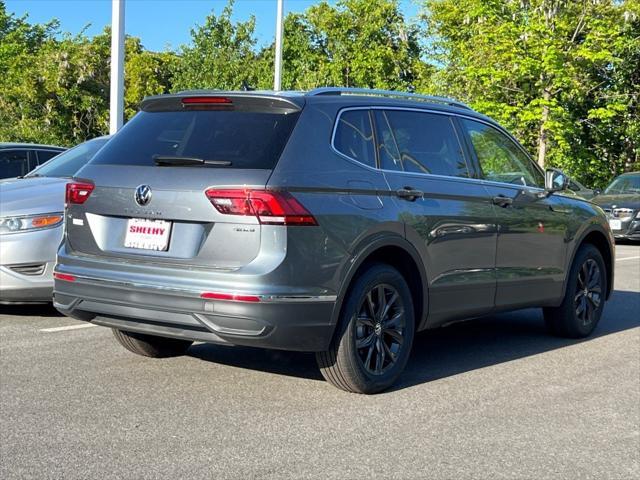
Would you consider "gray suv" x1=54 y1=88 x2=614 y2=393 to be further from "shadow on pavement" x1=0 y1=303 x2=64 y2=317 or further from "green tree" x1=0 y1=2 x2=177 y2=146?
"green tree" x1=0 y1=2 x2=177 y2=146

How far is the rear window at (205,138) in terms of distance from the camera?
16.7ft

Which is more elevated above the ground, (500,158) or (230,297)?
(500,158)

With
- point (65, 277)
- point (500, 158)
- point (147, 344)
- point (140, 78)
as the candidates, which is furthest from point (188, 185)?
point (140, 78)

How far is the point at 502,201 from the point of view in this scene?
22.0 ft

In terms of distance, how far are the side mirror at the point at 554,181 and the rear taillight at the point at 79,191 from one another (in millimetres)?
3737

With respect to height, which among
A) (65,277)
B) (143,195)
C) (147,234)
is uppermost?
(143,195)

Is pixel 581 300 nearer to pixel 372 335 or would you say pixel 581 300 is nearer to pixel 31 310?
pixel 372 335

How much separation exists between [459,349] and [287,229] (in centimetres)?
281

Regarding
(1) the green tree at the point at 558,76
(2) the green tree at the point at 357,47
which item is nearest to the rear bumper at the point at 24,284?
(1) the green tree at the point at 558,76

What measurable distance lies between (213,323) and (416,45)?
2080 inches

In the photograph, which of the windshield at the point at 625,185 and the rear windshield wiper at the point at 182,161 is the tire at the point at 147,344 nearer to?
the rear windshield wiper at the point at 182,161

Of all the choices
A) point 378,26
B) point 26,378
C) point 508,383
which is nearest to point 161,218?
point 26,378

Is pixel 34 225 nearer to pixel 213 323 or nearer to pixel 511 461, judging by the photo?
pixel 213 323

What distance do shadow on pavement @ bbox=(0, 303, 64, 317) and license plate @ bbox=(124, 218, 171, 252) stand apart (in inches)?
125
